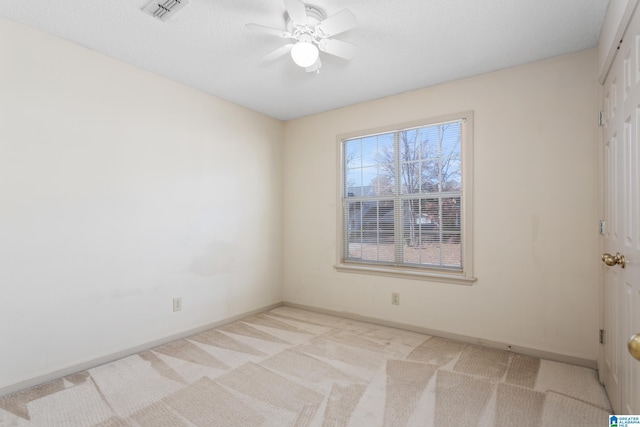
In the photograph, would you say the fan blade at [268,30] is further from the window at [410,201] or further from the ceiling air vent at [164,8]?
the window at [410,201]

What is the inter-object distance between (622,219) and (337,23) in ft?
6.27

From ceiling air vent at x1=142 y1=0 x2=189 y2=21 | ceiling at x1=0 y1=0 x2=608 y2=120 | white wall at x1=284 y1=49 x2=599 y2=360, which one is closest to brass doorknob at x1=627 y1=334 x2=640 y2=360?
ceiling at x1=0 y1=0 x2=608 y2=120

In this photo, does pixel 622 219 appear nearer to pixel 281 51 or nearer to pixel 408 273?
pixel 408 273

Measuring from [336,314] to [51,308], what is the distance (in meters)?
2.63

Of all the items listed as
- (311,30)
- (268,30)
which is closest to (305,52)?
(311,30)

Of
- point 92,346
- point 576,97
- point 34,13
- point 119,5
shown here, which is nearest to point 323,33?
point 119,5

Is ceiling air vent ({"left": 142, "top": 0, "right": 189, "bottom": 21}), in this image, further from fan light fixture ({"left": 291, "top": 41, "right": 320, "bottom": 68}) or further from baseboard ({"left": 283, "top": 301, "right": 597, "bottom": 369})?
baseboard ({"left": 283, "top": 301, "right": 597, "bottom": 369})

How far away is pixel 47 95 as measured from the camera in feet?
7.57

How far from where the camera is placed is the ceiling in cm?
204

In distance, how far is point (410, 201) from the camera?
11.1 ft

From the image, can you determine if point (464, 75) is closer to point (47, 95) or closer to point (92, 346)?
point (47, 95)

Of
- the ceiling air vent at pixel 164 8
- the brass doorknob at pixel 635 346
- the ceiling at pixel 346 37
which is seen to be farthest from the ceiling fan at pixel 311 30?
the brass doorknob at pixel 635 346

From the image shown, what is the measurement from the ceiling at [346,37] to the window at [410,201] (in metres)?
0.58

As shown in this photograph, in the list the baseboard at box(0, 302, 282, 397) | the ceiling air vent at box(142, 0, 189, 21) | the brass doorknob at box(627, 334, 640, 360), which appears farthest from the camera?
the baseboard at box(0, 302, 282, 397)
